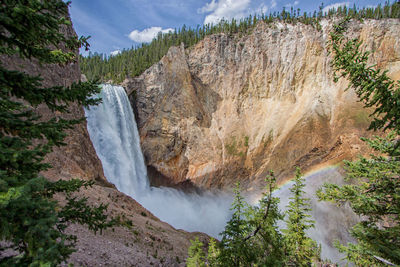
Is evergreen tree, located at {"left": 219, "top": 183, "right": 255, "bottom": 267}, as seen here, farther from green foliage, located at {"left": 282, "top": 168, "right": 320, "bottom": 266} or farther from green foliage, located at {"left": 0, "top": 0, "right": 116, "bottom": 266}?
green foliage, located at {"left": 282, "top": 168, "right": 320, "bottom": 266}

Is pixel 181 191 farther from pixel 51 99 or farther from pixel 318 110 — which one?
pixel 51 99

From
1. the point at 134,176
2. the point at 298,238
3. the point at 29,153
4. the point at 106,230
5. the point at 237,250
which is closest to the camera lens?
the point at 29,153

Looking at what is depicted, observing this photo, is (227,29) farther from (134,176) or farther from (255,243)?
(255,243)

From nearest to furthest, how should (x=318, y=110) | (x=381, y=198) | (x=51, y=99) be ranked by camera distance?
(x=51, y=99) → (x=381, y=198) → (x=318, y=110)

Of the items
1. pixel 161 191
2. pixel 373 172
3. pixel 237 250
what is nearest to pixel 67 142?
pixel 237 250

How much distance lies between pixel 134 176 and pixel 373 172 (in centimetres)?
2476

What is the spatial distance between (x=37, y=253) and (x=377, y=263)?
8.07 metres

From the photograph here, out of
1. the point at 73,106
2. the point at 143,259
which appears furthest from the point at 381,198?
the point at 73,106

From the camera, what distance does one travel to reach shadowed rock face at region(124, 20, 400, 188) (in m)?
27.2

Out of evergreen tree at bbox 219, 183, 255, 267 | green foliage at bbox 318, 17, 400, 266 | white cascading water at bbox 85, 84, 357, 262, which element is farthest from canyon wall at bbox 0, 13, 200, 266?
white cascading water at bbox 85, 84, 357, 262

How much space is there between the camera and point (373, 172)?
613 centimetres

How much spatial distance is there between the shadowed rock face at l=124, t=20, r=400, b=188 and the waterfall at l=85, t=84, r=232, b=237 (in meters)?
2.47

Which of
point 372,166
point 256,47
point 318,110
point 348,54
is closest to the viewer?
point 348,54

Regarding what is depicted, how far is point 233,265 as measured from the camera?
14.3ft
